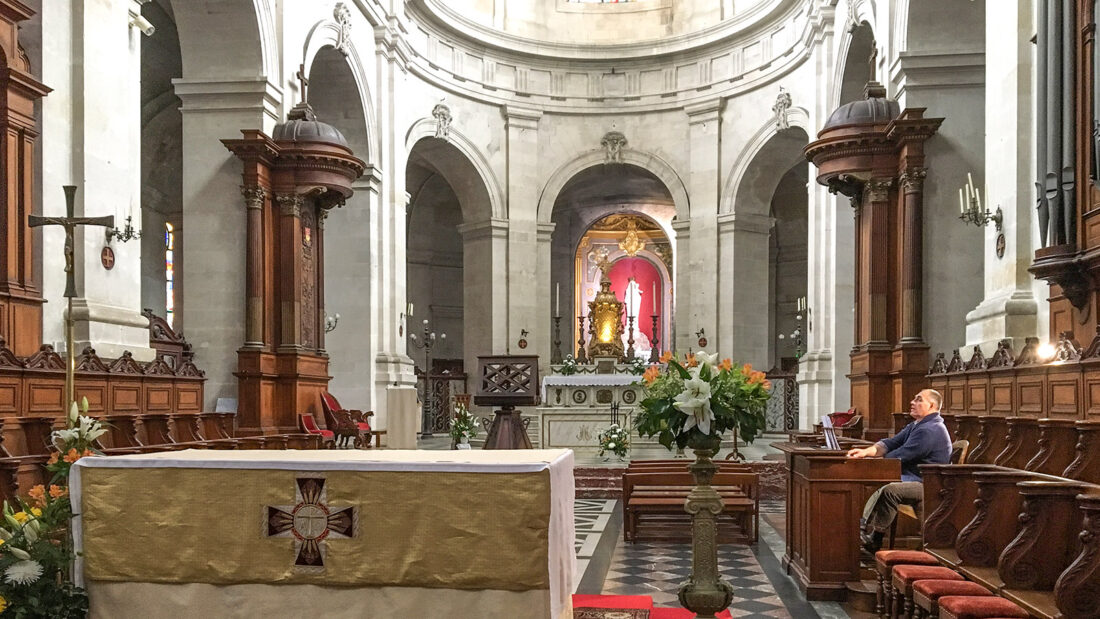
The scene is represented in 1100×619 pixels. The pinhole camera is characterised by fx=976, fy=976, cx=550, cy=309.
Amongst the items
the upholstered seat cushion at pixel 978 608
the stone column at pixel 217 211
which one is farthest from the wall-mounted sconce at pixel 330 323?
the upholstered seat cushion at pixel 978 608

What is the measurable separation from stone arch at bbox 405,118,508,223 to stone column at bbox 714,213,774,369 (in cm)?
508

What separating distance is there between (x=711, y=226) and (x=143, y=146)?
12010 mm

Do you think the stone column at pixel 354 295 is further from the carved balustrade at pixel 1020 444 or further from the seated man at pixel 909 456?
the carved balustrade at pixel 1020 444

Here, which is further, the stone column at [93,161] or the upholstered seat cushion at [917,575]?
the stone column at [93,161]

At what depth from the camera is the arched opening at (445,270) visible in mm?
22203

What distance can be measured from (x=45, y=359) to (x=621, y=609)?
5.14m

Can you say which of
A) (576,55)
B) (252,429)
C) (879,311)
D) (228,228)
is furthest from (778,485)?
(576,55)

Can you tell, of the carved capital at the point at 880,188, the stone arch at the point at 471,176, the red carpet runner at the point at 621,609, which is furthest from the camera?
the stone arch at the point at 471,176

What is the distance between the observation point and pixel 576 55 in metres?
22.8

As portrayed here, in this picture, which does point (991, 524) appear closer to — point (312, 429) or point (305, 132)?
point (312, 429)

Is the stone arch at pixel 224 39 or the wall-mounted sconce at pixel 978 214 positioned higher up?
the stone arch at pixel 224 39

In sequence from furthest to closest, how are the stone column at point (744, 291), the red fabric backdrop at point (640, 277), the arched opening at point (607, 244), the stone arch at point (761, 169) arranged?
the red fabric backdrop at point (640, 277) < the arched opening at point (607, 244) < the stone column at point (744, 291) < the stone arch at point (761, 169)

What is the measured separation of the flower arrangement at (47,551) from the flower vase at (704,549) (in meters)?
2.76

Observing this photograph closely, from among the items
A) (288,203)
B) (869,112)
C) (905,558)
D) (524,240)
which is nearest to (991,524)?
(905,558)
